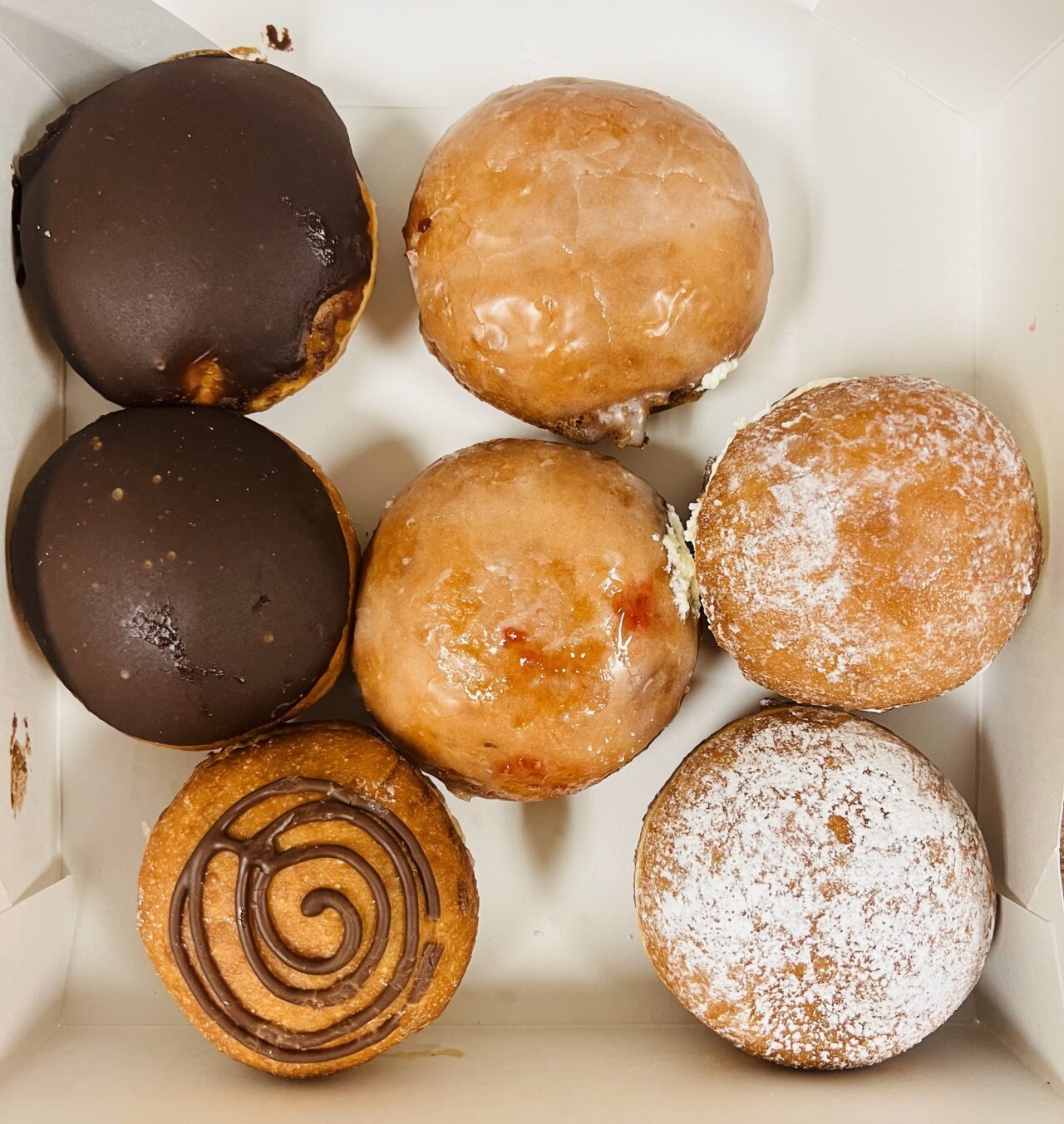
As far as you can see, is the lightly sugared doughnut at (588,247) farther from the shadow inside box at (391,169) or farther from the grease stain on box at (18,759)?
the grease stain on box at (18,759)

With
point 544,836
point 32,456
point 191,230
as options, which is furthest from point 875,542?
point 32,456

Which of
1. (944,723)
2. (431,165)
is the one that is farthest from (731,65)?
(944,723)

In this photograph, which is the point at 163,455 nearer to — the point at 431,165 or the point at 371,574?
the point at 371,574

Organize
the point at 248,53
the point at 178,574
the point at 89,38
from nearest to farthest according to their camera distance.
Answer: the point at 178,574 < the point at 89,38 < the point at 248,53

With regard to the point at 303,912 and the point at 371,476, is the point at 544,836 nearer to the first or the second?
the point at 303,912

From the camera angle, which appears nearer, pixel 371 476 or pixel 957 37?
pixel 957 37

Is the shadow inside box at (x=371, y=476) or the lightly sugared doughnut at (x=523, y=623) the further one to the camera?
the shadow inside box at (x=371, y=476)

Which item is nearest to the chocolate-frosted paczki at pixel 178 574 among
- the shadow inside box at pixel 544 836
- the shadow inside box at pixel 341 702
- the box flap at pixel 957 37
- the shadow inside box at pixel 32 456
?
the shadow inside box at pixel 32 456
